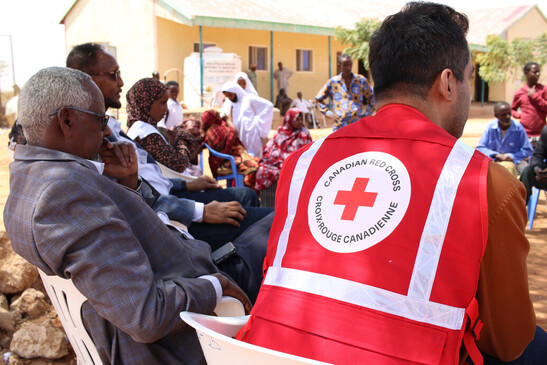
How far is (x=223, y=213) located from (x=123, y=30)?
659 inches

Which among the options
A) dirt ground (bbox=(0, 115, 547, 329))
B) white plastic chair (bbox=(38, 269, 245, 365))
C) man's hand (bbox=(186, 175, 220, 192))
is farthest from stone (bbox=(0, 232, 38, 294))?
white plastic chair (bbox=(38, 269, 245, 365))

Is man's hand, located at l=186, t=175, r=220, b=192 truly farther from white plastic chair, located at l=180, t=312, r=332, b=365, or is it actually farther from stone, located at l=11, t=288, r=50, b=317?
white plastic chair, located at l=180, t=312, r=332, b=365

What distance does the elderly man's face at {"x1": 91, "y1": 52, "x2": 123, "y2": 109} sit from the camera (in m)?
2.94

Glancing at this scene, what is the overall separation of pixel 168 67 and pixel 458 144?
54.3 feet

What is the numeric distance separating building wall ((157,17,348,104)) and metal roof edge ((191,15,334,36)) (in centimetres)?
121

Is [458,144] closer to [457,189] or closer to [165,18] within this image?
[457,189]

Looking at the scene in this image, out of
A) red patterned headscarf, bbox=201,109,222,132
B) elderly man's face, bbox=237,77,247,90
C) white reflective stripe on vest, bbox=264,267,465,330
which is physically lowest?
white reflective stripe on vest, bbox=264,267,465,330

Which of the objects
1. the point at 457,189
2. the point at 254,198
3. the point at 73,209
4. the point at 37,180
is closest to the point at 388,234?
the point at 457,189

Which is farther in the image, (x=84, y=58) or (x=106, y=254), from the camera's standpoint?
(x=84, y=58)

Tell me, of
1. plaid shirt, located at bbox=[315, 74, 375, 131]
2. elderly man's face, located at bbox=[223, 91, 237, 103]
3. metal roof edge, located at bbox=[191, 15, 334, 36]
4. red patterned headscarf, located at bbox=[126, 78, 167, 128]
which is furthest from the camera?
metal roof edge, located at bbox=[191, 15, 334, 36]

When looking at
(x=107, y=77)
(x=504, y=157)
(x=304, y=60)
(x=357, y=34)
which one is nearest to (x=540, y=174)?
(x=504, y=157)

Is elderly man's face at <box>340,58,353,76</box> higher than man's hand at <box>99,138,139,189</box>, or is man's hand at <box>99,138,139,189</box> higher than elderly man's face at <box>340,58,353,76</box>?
elderly man's face at <box>340,58,353,76</box>

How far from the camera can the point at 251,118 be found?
24.1ft

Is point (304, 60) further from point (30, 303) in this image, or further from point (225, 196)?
point (30, 303)
